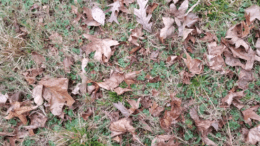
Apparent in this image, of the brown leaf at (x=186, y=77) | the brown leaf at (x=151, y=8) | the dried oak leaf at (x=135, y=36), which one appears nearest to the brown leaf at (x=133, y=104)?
the brown leaf at (x=186, y=77)

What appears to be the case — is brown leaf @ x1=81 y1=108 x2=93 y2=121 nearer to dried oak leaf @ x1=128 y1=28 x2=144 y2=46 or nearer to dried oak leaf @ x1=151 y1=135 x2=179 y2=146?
dried oak leaf @ x1=151 y1=135 x2=179 y2=146

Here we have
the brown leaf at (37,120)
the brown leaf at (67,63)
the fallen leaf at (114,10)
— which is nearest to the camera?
the brown leaf at (37,120)

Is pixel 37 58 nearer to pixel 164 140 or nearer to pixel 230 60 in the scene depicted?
pixel 164 140

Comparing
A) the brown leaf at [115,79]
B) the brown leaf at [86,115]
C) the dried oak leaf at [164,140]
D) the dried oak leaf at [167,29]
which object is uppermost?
the dried oak leaf at [167,29]

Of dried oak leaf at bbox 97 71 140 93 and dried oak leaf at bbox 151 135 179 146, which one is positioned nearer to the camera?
dried oak leaf at bbox 151 135 179 146

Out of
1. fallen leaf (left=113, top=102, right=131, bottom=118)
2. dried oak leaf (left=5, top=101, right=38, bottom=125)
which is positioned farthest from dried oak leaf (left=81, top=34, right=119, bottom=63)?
dried oak leaf (left=5, top=101, right=38, bottom=125)

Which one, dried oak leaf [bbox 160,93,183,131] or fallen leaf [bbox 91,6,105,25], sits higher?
fallen leaf [bbox 91,6,105,25]

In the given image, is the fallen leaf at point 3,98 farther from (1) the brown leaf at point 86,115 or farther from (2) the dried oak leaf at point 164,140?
(2) the dried oak leaf at point 164,140
